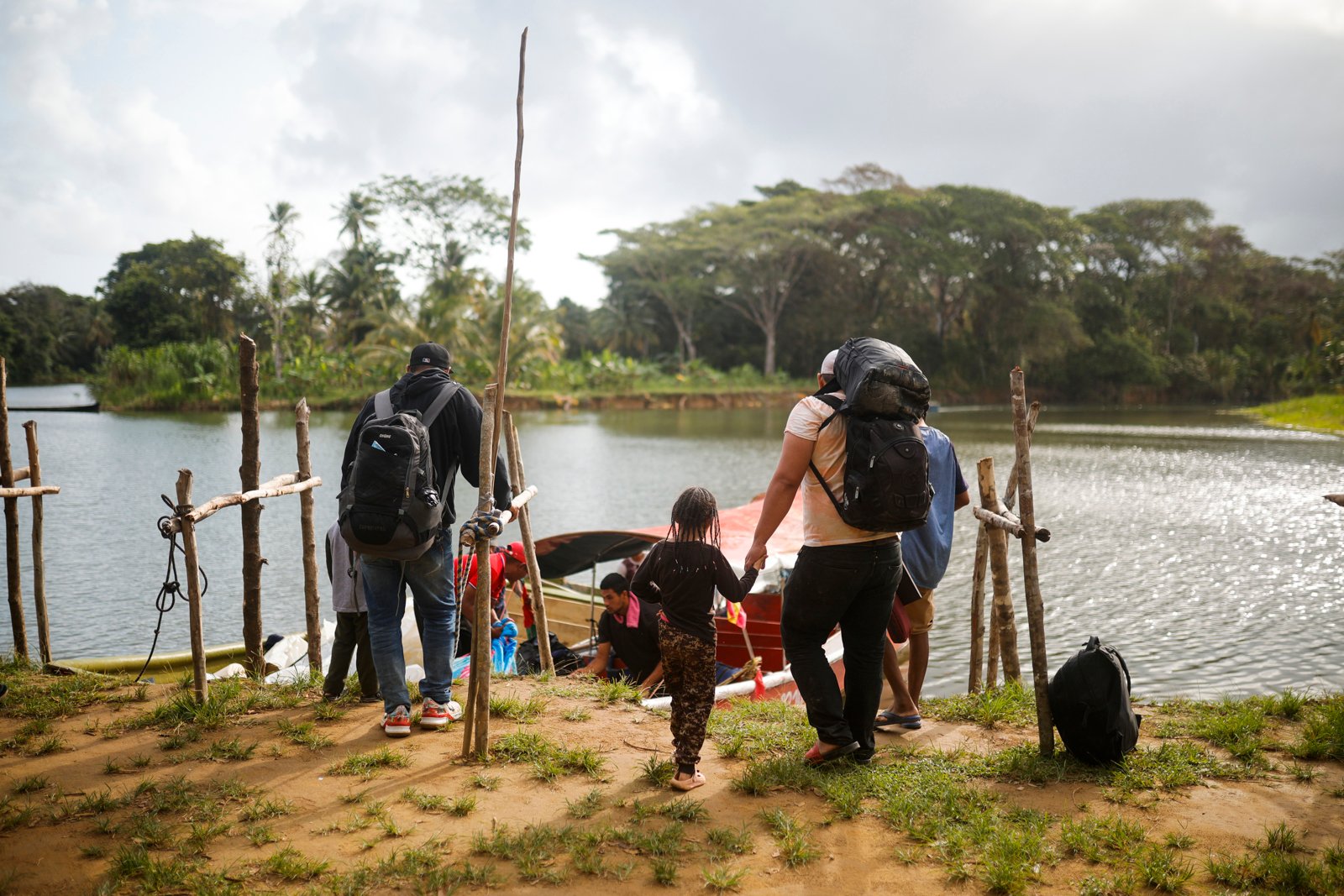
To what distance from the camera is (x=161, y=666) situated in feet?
27.6

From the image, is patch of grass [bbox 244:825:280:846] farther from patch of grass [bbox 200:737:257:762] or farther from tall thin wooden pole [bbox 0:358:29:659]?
tall thin wooden pole [bbox 0:358:29:659]

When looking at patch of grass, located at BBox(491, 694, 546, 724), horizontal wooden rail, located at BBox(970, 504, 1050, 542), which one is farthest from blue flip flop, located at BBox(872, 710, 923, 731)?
patch of grass, located at BBox(491, 694, 546, 724)

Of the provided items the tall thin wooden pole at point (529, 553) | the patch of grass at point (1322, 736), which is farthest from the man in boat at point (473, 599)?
the patch of grass at point (1322, 736)

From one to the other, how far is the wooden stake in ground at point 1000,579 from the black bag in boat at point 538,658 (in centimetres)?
337

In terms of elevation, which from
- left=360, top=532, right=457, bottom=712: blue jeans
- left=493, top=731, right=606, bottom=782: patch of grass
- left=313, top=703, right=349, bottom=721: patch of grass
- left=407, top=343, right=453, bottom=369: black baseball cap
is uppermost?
left=407, top=343, right=453, bottom=369: black baseball cap

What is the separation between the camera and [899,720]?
16.4 feet

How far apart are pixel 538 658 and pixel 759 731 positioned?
306 centimetres

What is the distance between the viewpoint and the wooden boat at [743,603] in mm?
7777

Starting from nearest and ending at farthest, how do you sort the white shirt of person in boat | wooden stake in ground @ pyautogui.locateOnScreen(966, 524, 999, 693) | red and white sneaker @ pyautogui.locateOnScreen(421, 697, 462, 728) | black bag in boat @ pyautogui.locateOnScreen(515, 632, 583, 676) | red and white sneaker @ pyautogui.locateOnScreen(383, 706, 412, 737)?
the white shirt of person in boat, red and white sneaker @ pyautogui.locateOnScreen(383, 706, 412, 737), red and white sneaker @ pyautogui.locateOnScreen(421, 697, 462, 728), wooden stake in ground @ pyautogui.locateOnScreen(966, 524, 999, 693), black bag in boat @ pyautogui.locateOnScreen(515, 632, 583, 676)

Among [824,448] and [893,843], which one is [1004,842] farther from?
[824,448]

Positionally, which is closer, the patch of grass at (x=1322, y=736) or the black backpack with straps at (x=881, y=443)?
the black backpack with straps at (x=881, y=443)

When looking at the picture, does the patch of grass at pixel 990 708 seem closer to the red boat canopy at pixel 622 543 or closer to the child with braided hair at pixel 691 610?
the child with braided hair at pixel 691 610

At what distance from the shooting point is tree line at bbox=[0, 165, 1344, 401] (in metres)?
48.8

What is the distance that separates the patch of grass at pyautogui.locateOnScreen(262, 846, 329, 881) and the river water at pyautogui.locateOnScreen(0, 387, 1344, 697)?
6.92m
